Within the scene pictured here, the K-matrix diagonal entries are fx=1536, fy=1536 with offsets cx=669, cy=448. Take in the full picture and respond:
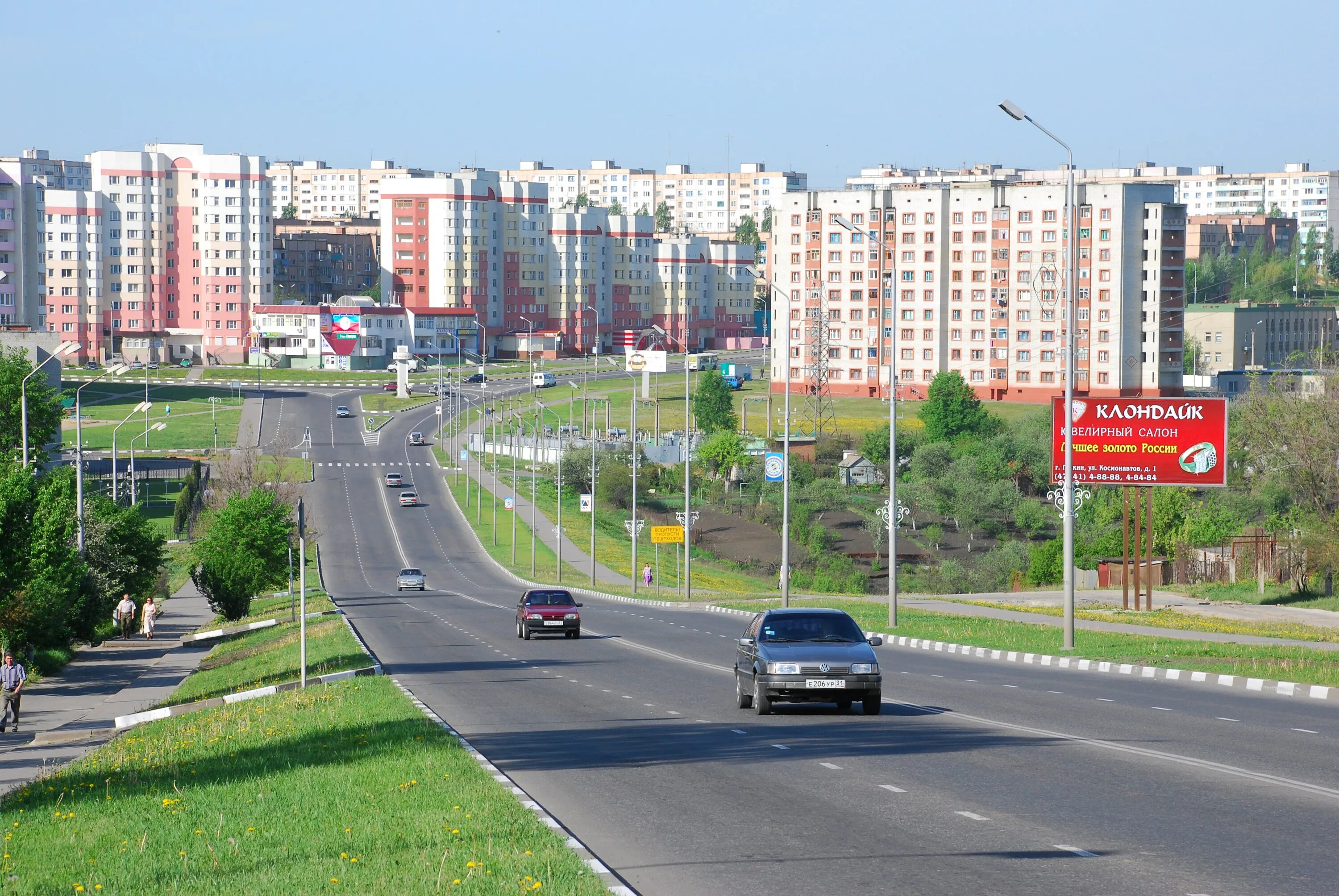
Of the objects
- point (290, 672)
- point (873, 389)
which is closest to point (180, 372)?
point (873, 389)

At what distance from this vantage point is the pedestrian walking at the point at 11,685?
26.7 meters

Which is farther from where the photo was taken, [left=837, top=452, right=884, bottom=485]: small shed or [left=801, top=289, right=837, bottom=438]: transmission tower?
[left=801, top=289, right=837, bottom=438]: transmission tower

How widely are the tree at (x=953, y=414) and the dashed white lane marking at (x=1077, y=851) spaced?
114940 millimetres

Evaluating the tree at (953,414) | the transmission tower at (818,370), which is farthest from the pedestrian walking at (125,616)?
the tree at (953,414)

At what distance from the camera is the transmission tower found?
130625mm

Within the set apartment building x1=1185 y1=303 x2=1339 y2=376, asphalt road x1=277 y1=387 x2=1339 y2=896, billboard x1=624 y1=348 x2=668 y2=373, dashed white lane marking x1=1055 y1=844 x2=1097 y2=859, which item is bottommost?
asphalt road x1=277 y1=387 x2=1339 y2=896

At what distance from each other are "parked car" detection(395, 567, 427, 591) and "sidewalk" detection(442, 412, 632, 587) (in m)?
8.83

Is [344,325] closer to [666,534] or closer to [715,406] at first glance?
[715,406]

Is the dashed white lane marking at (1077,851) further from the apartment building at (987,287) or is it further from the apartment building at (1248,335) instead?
the apartment building at (1248,335)

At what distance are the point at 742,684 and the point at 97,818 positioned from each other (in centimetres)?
921

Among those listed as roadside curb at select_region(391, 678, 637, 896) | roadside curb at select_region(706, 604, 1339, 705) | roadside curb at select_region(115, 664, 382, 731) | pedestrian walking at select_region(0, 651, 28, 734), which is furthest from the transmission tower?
roadside curb at select_region(391, 678, 637, 896)

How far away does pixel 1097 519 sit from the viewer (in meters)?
87.1

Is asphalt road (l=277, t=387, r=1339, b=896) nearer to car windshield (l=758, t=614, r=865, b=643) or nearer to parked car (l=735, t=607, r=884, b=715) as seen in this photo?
parked car (l=735, t=607, r=884, b=715)

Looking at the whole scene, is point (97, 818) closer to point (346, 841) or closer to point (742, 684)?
Answer: point (346, 841)
